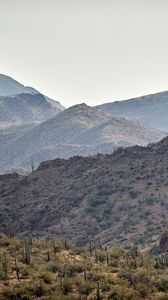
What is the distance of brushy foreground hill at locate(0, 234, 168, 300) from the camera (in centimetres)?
2462

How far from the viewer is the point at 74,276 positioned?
92.7ft

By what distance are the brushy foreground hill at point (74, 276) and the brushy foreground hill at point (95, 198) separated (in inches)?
1111

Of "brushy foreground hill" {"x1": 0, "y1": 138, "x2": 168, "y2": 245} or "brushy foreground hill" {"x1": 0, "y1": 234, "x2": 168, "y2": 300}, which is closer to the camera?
"brushy foreground hill" {"x1": 0, "y1": 234, "x2": 168, "y2": 300}

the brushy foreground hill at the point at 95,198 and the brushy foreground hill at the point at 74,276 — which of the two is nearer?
the brushy foreground hill at the point at 74,276

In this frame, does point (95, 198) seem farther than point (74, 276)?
Yes

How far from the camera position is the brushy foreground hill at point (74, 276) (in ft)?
80.8

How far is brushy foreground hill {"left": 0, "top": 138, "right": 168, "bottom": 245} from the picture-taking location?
69.0 meters

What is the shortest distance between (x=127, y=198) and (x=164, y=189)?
18.7 ft

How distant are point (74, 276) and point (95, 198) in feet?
172

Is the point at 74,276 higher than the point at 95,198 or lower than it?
higher

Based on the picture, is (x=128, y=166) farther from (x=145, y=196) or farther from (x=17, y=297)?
(x=17, y=297)

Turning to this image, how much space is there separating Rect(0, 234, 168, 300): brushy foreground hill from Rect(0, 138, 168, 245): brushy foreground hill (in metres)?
28.2

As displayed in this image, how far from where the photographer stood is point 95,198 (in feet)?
264

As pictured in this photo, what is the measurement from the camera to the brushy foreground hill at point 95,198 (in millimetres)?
69000
